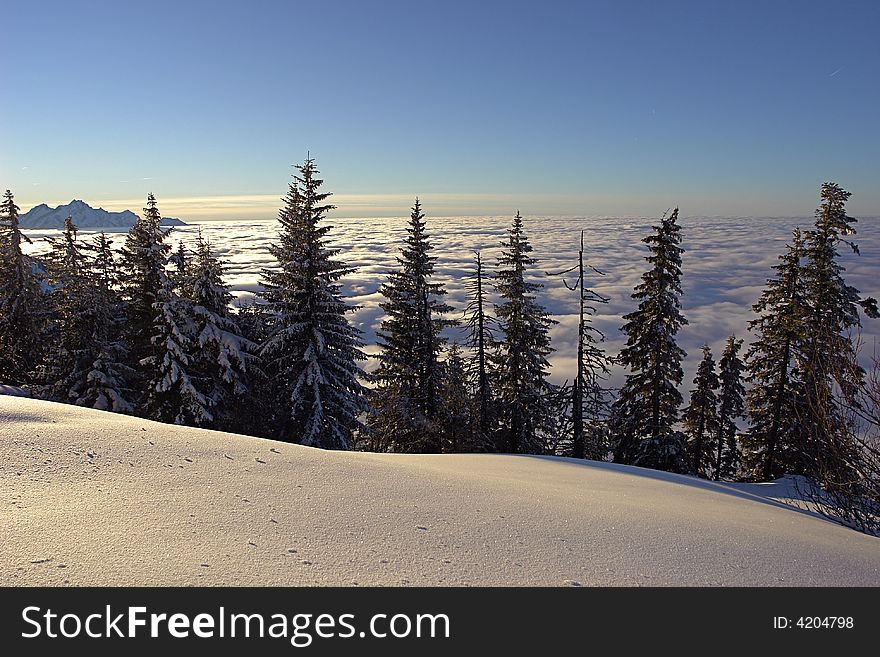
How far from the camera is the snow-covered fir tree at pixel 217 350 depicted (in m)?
17.9

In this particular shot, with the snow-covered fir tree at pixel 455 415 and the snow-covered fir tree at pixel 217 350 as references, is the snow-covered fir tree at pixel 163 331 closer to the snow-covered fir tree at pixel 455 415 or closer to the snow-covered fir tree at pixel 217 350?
the snow-covered fir tree at pixel 217 350

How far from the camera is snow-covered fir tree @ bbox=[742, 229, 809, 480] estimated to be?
20.0 metres

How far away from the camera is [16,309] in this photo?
2103 cm

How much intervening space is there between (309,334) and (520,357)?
414 inches

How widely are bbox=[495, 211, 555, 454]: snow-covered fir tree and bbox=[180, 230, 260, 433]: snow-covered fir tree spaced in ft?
38.5

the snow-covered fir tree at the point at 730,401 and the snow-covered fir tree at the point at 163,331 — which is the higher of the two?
the snow-covered fir tree at the point at 163,331

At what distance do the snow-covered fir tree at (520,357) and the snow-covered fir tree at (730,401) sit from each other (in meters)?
11.3

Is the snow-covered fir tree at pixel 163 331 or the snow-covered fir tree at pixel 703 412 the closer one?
the snow-covered fir tree at pixel 163 331

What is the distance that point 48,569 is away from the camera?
285 cm

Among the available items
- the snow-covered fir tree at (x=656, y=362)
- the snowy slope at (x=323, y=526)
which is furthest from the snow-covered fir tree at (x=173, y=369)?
the snow-covered fir tree at (x=656, y=362)

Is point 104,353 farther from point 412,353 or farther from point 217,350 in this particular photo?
point 412,353

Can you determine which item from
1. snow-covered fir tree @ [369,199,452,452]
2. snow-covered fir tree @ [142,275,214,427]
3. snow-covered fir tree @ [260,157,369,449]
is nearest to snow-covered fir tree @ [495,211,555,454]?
snow-covered fir tree @ [369,199,452,452]

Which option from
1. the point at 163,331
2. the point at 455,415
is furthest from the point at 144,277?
the point at 455,415
